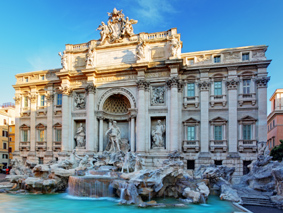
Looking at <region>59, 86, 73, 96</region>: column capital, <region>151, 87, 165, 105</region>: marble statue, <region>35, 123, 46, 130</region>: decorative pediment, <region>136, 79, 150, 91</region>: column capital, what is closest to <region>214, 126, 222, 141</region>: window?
<region>151, 87, 165, 105</region>: marble statue

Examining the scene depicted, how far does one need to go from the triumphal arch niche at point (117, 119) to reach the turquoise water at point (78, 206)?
7505mm

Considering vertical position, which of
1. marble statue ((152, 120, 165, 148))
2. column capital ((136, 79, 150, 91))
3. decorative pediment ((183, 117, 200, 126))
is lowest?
marble statue ((152, 120, 165, 148))

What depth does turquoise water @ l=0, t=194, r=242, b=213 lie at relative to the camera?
40.2 ft

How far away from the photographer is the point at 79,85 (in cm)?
2408

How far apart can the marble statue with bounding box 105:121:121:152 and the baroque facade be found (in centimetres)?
9

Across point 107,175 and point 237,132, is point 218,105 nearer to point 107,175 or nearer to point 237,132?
point 237,132

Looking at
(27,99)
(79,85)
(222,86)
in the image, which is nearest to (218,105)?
(222,86)

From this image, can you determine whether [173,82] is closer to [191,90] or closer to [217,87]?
[191,90]

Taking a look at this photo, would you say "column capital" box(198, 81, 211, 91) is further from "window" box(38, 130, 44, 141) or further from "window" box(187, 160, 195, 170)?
"window" box(38, 130, 44, 141)

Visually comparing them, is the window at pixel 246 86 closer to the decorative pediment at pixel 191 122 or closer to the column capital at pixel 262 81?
the column capital at pixel 262 81

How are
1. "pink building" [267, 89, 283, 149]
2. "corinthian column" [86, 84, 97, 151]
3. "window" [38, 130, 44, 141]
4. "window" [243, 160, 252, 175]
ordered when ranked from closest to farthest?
"window" [243, 160, 252, 175] < "corinthian column" [86, 84, 97, 151] < "window" [38, 130, 44, 141] < "pink building" [267, 89, 283, 149]

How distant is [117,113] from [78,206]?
39.3 ft

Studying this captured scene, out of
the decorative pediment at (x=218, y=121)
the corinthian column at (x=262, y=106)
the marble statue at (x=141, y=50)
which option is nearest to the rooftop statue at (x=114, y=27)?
the marble statue at (x=141, y=50)

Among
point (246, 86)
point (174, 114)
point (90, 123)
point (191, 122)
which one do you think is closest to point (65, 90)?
point (90, 123)
